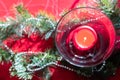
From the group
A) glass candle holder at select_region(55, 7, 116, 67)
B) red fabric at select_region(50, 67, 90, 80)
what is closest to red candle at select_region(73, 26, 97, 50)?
glass candle holder at select_region(55, 7, 116, 67)

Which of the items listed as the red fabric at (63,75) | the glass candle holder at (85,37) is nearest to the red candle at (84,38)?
the glass candle holder at (85,37)

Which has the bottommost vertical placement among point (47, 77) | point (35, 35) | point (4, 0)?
point (47, 77)

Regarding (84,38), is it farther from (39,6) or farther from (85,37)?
(39,6)

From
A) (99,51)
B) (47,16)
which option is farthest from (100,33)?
(47,16)

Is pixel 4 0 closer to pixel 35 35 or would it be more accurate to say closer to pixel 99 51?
pixel 35 35

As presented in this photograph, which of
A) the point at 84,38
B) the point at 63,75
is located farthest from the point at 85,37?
the point at 63,75

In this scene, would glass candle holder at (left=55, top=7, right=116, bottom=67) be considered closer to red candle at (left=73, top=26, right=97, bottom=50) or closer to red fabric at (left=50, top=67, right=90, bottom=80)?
red candle at (left=73, top=26, right=97, bottom=50)

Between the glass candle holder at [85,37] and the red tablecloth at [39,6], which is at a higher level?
the red tablecloth at [39,6]

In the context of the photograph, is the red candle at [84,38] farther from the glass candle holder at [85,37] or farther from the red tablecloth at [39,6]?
the red tablecloth at [39,6]
